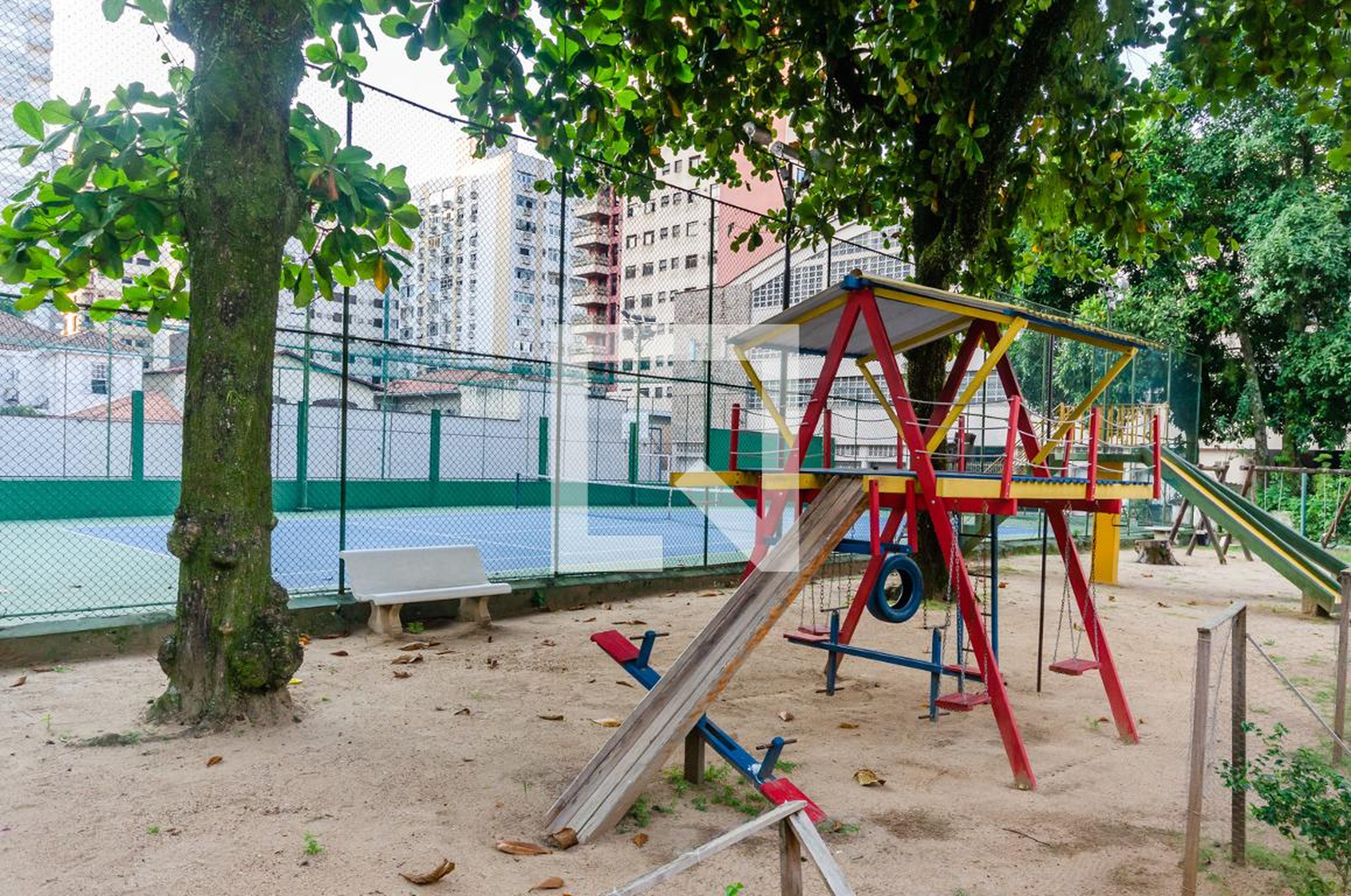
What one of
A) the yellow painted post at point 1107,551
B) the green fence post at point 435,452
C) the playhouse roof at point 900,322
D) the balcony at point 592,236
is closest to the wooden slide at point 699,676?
the playhouse roof at point 900,322

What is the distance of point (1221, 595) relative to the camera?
1295cm

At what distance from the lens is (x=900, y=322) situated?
6.83 metres

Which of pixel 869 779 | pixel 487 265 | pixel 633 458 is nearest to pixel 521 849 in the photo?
pixel 869 779

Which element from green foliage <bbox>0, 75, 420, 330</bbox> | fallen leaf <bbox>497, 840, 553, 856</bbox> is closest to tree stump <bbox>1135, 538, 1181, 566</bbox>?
green foliage <bbox>0, 75, 420, 330</bbox>

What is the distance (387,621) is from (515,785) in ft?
12.3

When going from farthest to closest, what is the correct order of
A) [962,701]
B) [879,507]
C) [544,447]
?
[544,447]
[879,507]
[962,701]

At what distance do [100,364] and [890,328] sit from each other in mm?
18856

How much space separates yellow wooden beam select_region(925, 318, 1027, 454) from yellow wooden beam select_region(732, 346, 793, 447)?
1052 millimetres

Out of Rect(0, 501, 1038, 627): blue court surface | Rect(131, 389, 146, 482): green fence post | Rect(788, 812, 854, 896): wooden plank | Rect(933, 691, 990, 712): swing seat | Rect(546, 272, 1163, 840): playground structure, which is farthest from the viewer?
Rect(131, 389, 146, 482): green fence post

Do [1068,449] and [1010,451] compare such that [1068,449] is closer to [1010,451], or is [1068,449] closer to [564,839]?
[1010,451]

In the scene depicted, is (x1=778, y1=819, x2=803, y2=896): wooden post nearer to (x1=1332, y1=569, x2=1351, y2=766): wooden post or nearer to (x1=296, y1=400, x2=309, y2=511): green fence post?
(x1=1332, y1=569, x2=1351, y2=766): wooden post

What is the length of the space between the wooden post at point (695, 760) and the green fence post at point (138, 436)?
18.1 metres

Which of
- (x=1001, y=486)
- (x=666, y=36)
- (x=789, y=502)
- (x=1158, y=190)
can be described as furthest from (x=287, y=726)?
(x=1158, y=190)

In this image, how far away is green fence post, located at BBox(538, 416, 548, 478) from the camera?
25.3 metres
